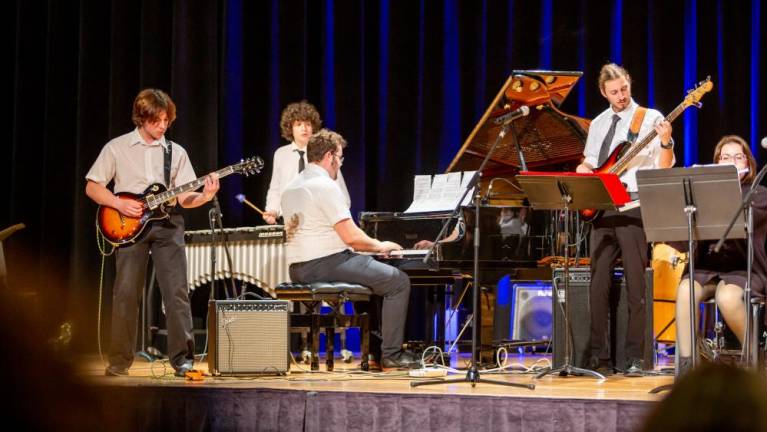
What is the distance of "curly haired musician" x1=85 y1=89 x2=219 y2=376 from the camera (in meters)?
5.55

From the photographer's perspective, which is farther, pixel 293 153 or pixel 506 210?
pixel 293 153

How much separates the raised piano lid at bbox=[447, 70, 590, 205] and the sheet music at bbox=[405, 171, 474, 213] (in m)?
0.13

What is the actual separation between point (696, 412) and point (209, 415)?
410cm

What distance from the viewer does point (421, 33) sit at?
8516mm

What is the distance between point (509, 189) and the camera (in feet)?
21.5

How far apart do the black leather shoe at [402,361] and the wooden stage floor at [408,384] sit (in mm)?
101

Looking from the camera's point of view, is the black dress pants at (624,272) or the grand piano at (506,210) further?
the grand piano at (506,210)

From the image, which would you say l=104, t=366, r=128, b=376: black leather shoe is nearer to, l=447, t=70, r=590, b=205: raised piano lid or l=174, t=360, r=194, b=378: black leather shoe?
l=174, t=360, r=194, b=378: black leather shoe

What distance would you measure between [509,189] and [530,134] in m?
0.52

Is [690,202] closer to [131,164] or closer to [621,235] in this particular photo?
[621,235]

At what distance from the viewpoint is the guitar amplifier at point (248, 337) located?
549 centimetres

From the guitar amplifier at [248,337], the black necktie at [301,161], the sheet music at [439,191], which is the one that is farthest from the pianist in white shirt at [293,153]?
the guitar amplifier at [248,337]

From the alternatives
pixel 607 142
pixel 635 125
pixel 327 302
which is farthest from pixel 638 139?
pixel 327 302

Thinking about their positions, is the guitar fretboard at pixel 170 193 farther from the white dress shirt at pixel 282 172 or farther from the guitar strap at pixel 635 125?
the guitar strap at pixel 635 125
